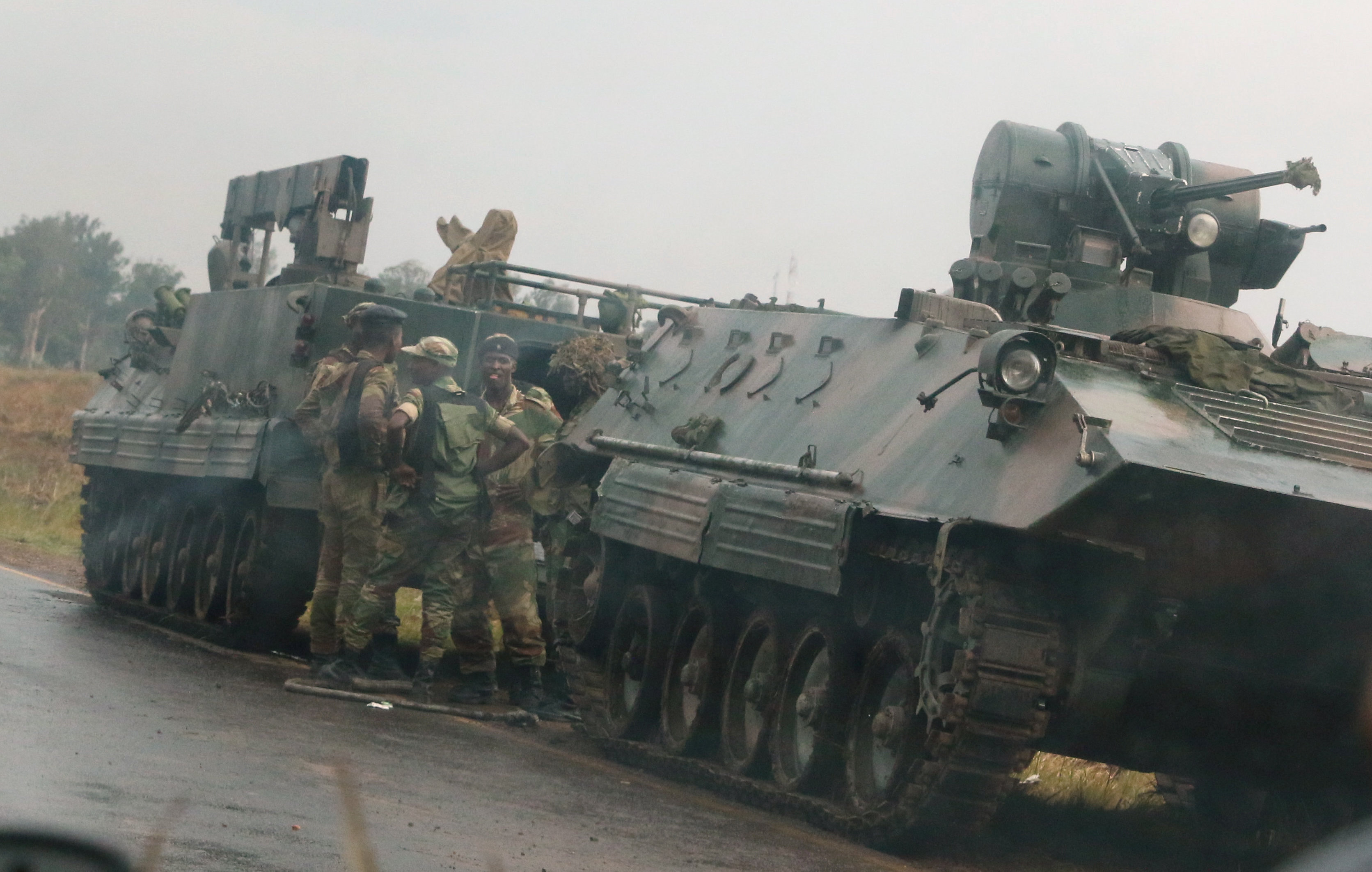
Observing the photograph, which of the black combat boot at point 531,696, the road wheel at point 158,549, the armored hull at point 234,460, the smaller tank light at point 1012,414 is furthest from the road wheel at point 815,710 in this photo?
the road wheel at point 158,549

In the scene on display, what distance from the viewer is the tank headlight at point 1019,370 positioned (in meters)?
7.09

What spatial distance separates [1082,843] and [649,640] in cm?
256

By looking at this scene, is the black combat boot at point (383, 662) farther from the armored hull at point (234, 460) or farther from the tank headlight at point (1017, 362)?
the tank headlight at point (1017, 362)

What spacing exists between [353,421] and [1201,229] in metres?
4.61

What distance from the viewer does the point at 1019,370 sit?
23.4 feet

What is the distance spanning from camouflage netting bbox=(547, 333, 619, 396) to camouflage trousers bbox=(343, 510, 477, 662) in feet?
7.10

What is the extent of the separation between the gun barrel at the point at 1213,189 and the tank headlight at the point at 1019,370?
292 cm

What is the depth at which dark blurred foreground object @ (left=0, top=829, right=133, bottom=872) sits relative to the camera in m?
1.71

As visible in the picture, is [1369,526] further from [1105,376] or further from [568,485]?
[568,485]

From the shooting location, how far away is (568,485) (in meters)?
11.7

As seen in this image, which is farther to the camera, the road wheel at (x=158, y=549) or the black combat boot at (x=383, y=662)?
the road wheel at (x=158, y=549)

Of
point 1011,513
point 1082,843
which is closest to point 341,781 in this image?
point 1011,513

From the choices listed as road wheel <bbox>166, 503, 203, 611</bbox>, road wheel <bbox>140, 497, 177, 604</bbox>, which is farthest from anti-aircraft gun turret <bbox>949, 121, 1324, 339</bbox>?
road wheel <bbox>140, 497, 177, 604</bbox>

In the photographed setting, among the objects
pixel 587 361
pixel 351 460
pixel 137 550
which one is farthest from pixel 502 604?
pixel 137 550
